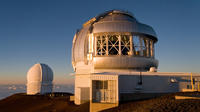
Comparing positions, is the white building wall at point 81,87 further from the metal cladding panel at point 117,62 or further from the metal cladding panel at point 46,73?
the metal cladding panel at point 46,73

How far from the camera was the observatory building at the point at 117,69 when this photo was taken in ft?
56.7

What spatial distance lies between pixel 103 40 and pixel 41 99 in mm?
15630

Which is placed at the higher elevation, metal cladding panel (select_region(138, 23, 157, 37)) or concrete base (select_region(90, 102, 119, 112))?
metal cladding panel (select_region(138, 23, 157, 37))

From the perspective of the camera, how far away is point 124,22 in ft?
73.4

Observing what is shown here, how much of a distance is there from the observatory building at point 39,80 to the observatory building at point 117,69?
44.6 feet

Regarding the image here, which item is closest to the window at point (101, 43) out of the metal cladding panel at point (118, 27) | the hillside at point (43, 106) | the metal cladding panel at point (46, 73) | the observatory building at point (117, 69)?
the observatory building at point (117, 69)

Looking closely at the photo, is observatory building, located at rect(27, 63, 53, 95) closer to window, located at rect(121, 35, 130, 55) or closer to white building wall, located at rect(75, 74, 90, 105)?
white building wall, located at rect(75, 74, 90, 105)

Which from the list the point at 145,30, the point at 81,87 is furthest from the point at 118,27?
the point at 81,87

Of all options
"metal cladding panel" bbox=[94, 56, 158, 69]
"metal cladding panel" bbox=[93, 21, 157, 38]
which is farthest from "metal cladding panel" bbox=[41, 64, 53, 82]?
"metal cladding panel" bbox=[93, 21, 157, 38]

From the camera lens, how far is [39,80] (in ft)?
120

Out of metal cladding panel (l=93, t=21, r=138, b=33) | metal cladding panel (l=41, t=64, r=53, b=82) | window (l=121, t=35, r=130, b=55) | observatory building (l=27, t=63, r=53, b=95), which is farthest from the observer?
metal cladding panel (l=41, t=64, r=53, b=82)

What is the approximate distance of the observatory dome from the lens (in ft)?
69.7

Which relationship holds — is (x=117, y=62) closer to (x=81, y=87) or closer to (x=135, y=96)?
(x=135, y=96)

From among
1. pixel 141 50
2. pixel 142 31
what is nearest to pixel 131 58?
pixel 141 50
